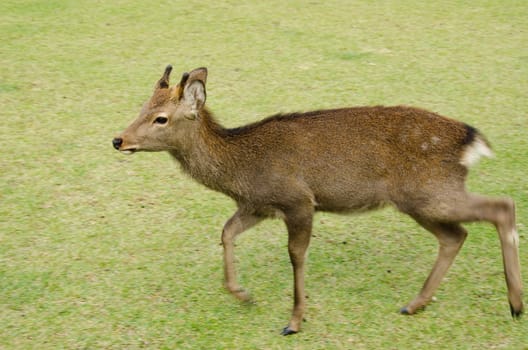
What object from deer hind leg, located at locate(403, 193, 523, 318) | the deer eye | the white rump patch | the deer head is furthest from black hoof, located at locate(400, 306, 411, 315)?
the deer eye

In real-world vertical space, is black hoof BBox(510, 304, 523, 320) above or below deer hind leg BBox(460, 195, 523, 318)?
below

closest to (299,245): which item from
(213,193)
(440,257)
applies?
(440,257)

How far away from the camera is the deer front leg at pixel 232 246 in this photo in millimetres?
5484

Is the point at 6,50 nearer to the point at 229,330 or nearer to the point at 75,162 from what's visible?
the point at 75,162

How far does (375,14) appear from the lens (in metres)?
11.0

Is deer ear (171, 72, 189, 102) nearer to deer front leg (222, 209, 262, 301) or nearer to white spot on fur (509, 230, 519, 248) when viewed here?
deer front leg (222, 209, 262, 301)

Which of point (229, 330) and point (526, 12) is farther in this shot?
point (526, 12)

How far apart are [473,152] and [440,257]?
718 mm

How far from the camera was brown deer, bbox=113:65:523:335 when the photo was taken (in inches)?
206

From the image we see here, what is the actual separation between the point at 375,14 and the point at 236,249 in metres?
5.77

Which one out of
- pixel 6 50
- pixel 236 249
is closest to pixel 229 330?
pixel 236 249

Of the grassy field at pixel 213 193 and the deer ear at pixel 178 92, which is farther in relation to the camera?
the deer ear at pixel 178 92

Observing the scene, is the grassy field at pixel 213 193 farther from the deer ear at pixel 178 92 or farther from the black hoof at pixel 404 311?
the deer ear at pixel 178 92

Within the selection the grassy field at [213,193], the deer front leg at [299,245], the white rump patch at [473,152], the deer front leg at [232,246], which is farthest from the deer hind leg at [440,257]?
the deer front leg at [232,246]
